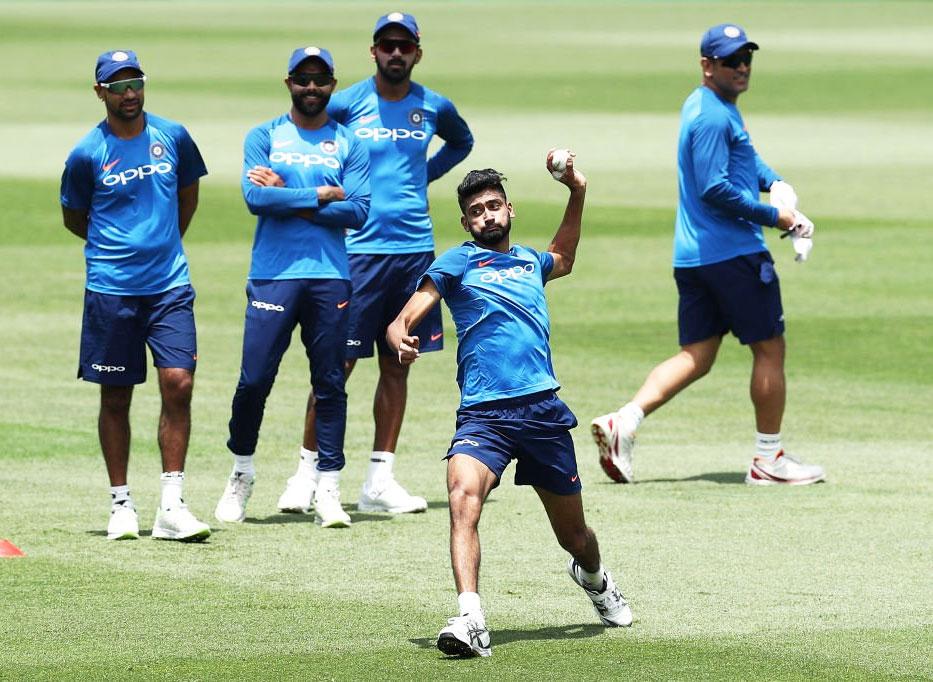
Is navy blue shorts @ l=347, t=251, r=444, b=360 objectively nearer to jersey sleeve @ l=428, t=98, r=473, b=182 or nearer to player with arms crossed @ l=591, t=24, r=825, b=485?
jersey sleeve @ l=428, t=98, r=473, b=182

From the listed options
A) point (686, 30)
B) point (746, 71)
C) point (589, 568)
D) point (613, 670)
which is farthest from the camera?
point (686, 30)

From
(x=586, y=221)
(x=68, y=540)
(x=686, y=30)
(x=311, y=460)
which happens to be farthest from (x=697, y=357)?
(x=686, y=30)

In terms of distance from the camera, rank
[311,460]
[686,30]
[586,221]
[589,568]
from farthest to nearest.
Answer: [686,30] < [586,221] < [311,460] < [589,568]

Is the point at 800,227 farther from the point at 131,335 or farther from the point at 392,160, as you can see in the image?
the point at 131,335

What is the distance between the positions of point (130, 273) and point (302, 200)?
37.0 inches

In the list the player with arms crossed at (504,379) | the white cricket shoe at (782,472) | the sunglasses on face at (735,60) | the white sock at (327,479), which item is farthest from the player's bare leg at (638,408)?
the player with arms crossed at (504,379)

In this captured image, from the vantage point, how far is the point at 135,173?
1047 cm

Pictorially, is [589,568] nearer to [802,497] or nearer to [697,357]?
[802,497]

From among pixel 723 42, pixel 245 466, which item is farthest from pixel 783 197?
pixel 245 466

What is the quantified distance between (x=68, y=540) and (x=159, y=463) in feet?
7.84

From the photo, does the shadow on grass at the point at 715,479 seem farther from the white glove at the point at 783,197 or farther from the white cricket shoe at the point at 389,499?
the white glove at the point at 783,197

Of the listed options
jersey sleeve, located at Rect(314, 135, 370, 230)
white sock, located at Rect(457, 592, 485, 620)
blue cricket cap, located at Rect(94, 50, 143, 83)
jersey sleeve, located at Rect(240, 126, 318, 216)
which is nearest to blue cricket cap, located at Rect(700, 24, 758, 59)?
jersey sleeve, located at Rect(314, 135, 370, 230)

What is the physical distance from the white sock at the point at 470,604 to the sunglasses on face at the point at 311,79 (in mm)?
3733

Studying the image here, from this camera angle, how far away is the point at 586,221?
2658 centimetres
